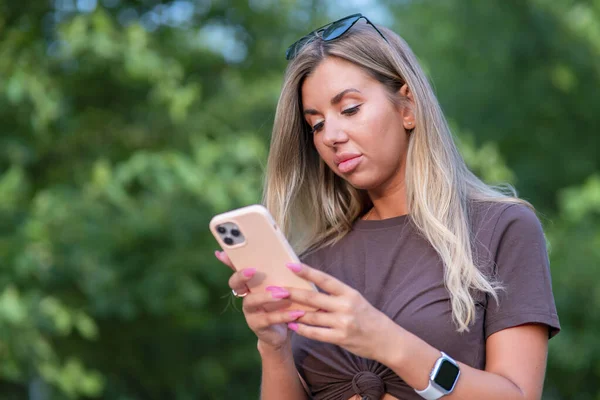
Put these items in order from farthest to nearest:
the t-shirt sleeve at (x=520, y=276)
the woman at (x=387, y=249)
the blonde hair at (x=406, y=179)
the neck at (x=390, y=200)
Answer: the neck at (x=390, y=200) < the blonde hair at (x=406, y=179) < the t-shirt sleeve at (x=520, y=276) < the woman at (x=387, y=249)

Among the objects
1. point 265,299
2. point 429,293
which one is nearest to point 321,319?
point 265,299

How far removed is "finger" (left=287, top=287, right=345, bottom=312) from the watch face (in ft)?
0.81

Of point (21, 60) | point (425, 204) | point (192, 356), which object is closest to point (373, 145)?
point (425, 204)

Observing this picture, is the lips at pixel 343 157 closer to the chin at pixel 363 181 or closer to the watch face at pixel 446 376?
the chin at pixel 363 181

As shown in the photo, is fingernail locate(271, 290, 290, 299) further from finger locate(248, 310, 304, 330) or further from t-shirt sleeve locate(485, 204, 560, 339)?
t-shirt sleeve locate(485, 204, 560, 339)

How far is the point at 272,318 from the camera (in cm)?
173

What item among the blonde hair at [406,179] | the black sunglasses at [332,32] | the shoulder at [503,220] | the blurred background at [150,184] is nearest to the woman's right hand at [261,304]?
the blonde hair at [406,179]

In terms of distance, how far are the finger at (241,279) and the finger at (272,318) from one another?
0.06 m

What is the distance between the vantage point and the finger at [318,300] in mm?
1545

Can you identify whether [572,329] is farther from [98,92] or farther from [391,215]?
[391,215]

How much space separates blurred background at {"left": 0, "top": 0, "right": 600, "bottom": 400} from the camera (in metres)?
5.33

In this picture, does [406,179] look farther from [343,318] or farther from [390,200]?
[343,318]

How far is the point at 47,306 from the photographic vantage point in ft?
16.9

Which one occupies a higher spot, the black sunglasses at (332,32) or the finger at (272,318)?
the black sunglasses at (332,32)
